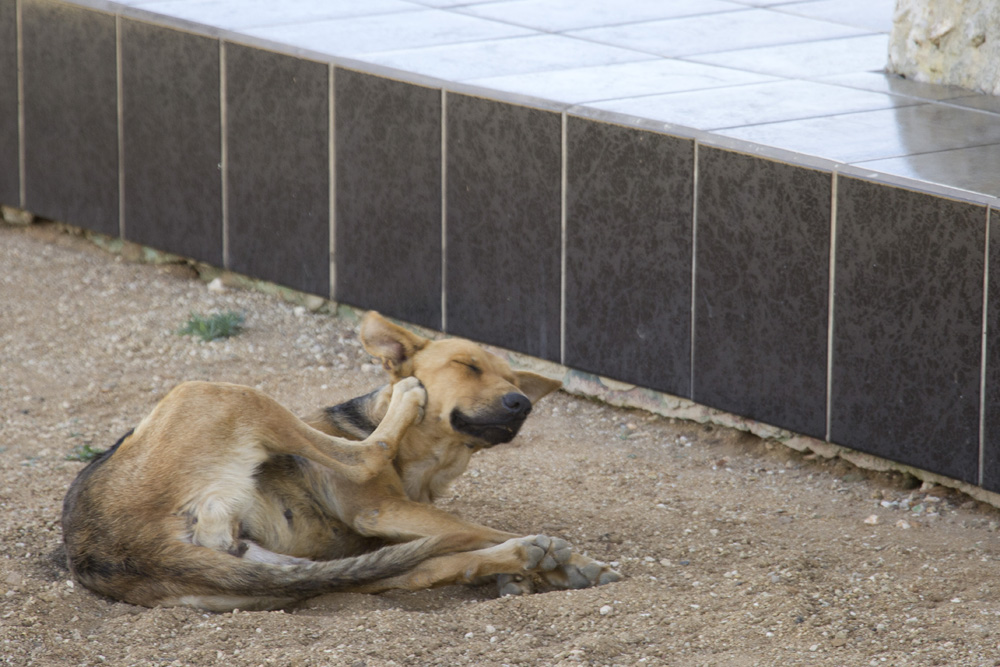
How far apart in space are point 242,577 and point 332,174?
3531mm

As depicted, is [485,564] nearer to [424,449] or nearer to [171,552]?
[424,449]

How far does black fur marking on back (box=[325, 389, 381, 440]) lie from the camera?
5.28 m

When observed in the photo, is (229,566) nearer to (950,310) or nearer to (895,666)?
(895,666)

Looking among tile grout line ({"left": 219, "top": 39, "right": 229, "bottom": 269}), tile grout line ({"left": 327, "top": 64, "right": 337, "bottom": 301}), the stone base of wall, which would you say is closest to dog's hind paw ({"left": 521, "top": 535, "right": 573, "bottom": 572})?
tile grout line ({"left": 327, "top": 64, "right": 337, "bottom": 301})

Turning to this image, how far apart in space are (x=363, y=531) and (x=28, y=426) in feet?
7.77

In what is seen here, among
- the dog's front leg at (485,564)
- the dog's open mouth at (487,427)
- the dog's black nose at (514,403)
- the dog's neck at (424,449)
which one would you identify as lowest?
the dog's front leg at (485,564)

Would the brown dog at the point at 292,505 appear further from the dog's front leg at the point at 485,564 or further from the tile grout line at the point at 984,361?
the tile grout line at the point at 984,361

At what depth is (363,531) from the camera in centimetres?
491

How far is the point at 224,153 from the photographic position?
8.03 m

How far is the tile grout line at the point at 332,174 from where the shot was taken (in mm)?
7449

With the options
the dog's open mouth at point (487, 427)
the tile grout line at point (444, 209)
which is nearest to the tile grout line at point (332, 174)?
the tile grout line at point (444, 209)

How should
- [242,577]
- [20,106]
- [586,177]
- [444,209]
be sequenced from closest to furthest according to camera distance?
[242,577] → [586,177] → [444,209] → [20,106]

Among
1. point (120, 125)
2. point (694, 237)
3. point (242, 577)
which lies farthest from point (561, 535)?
point (120, 125)

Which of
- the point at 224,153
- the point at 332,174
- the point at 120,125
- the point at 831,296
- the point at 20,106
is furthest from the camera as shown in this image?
the point at 20,106
